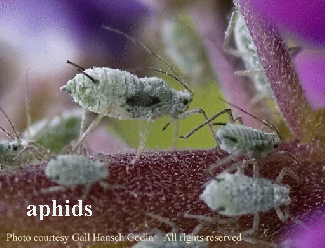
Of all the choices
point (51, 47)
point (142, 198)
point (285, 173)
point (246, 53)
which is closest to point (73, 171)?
point (142, 198)

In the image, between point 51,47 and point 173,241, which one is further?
point 51,47

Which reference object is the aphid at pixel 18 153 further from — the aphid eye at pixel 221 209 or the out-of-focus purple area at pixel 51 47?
the out-of-focus purple area at pixel 51 47

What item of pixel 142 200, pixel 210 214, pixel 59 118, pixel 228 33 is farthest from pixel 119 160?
pixel 228 33

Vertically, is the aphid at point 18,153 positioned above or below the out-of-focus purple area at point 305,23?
below

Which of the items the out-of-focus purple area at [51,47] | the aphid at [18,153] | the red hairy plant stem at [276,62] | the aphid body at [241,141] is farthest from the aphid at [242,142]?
the out-of-focus purple area at [51,47]

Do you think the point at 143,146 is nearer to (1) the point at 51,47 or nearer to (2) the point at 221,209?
(2) the point at 221,209

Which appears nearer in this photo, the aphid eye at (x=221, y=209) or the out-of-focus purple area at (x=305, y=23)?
the aphid eye at (x=221, y=209)
